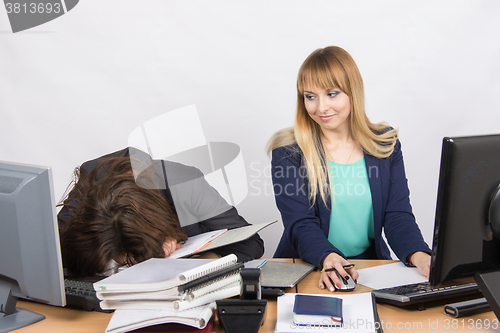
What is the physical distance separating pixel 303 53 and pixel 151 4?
0.99 metres

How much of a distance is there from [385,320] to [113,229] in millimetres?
765

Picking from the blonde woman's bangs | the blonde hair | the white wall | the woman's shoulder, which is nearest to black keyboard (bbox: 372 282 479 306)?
the blonde hair

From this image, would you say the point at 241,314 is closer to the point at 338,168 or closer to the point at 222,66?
the point at 338,168

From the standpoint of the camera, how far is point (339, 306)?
37.9 inches

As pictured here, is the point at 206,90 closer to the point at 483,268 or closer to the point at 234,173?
the point at 234,173

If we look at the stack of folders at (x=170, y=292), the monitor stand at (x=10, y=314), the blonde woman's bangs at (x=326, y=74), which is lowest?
the monitor stand at (x=10, y=314)

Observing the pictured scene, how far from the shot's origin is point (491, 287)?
92 cm

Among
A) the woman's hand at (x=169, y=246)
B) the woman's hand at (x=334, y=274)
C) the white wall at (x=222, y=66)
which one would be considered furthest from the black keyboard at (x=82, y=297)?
the white wall at (x=222, y=66)

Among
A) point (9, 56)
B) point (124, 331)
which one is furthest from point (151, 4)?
point (124, 331)

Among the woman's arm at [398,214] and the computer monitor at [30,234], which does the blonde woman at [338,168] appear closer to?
the woman's arm at [398,214]

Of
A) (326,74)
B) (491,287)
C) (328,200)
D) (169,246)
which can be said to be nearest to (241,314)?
(169,246)

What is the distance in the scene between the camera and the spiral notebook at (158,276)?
3.00ft

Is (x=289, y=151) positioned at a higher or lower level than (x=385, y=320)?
higher

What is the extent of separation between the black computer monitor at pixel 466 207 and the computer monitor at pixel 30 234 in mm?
854
